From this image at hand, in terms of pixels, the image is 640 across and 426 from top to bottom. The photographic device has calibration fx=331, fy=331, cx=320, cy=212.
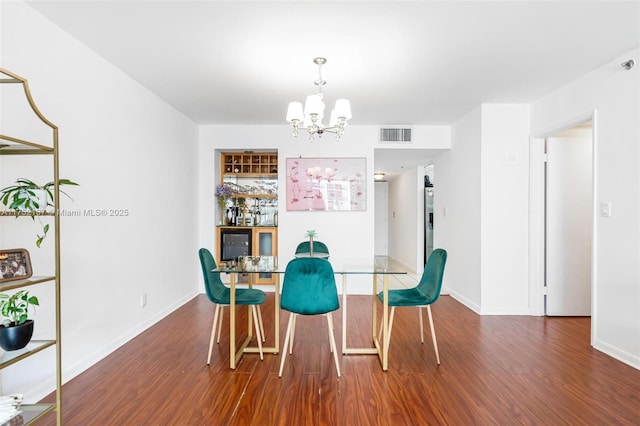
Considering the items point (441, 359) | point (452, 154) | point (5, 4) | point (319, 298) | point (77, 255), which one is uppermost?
point (5, 4)

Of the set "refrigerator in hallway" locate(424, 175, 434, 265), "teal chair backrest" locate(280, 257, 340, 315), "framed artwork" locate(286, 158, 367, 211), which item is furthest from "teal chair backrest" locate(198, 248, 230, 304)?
"refrigerator in hallway" locate(424, 175, 434, 265)

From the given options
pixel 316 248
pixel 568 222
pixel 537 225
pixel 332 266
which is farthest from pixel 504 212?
pixel 332 266

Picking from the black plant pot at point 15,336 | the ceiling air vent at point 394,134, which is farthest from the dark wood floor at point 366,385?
the ceiling air vent at point 394,134

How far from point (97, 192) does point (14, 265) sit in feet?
3.94

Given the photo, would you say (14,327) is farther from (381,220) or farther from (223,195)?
(381,220)

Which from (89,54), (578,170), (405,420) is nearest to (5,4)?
(89,54)

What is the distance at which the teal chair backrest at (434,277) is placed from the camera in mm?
2736

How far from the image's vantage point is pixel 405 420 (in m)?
1.97

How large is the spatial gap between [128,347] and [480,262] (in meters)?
3.93

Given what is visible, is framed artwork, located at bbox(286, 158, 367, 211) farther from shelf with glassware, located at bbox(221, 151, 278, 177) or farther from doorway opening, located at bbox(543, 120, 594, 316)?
doorway opening, located at bbox(543, 120, 594, 316)

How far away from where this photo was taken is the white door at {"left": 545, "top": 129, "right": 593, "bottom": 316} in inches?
155

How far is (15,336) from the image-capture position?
1.63 m

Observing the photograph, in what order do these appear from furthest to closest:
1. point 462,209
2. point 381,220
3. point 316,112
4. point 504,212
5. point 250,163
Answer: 1. point 381,220
2. point 250,163
3. point 462,209
4. point 504,212
5. point 316,112

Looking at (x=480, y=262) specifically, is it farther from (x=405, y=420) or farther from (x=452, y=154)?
(x=405, y=420)
